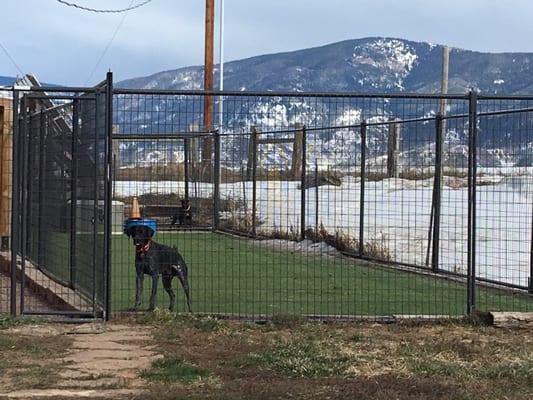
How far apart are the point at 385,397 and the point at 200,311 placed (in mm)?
3705

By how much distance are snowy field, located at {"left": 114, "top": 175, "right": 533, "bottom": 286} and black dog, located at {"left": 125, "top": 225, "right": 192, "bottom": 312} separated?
457 centimetres

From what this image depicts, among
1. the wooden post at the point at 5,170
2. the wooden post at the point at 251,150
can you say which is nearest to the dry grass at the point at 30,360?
the wooden post at the point at 5,170

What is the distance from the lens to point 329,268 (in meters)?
13.3

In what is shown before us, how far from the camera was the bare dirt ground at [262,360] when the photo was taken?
5.89 meters

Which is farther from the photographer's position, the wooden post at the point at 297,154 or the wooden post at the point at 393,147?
the wooden post at the point at 297,154

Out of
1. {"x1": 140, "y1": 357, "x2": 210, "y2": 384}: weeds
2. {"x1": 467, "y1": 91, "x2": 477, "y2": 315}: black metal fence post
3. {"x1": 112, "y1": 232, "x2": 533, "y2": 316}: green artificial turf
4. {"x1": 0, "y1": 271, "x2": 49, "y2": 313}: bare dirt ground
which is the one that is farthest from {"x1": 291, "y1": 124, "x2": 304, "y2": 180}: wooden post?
{"x1": 140, "y1": 357, "x2": 210, "y2": 384}: weeds

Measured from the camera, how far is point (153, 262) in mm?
8812

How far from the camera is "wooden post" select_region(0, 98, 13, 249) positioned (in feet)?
43.5

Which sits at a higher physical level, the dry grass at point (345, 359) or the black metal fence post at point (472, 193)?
the black metal fence post at point (472, 193)

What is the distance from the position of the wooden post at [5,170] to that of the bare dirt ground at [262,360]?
570 cm

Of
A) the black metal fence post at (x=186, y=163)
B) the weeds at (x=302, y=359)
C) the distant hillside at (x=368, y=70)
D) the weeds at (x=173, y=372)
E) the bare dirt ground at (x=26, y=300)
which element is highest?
the distant hillside at (x=368, y=70)

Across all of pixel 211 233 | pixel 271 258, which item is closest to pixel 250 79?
pixel 211 233

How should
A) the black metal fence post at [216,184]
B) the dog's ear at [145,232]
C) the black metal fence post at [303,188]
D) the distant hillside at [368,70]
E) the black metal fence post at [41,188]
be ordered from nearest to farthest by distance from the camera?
the dog's ear at [145,232] < the black metal fence post at [41,188] < the black metal fence post at [303,188] < the black metal fence post at [216,184] < the distant hillside at [368,70]

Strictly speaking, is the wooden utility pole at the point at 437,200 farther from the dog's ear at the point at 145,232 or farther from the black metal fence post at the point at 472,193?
the dog's ear at the point at 145,232
